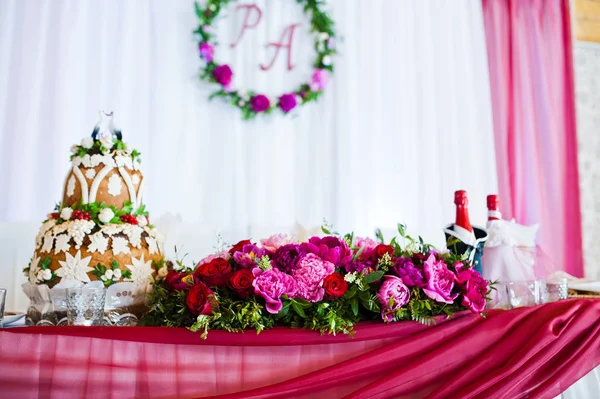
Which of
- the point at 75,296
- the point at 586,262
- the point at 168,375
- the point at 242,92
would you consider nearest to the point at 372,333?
the point at 168,375

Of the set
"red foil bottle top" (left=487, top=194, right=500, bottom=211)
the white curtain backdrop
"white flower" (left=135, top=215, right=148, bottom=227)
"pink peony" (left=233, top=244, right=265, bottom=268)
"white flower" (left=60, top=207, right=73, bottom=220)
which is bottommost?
"pink peony" (left=233, top=244, right=265, bottom=268)

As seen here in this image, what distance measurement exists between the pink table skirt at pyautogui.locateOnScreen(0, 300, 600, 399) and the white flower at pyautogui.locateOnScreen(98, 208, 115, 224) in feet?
1.12

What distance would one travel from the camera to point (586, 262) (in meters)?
3.57

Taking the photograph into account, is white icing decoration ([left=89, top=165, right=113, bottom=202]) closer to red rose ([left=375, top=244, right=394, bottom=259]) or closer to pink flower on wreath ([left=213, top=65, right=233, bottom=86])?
red rose ([left=375, top=244, right=394, bottom=259])

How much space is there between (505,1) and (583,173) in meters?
1.25

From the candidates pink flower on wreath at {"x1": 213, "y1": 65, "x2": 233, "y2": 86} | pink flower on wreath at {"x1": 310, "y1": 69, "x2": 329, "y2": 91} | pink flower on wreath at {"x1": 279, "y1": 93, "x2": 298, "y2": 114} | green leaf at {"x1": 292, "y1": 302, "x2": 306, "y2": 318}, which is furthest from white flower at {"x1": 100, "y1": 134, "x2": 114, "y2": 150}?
pink flower on wreath at {"x1": 310, "y1": 69, "x2": 329, "y2": 91}

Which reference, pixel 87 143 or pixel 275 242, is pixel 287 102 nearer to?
pixel 87 143

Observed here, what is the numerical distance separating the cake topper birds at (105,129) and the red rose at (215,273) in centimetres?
52

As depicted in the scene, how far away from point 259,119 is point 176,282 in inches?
88.1

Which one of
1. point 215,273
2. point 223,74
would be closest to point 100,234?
point 215,273

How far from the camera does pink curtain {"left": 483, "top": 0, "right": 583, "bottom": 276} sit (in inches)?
138

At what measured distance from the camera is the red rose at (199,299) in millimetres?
968

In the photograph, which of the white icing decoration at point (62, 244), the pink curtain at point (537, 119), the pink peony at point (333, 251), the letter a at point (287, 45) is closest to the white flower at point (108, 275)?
the white icing decoration at point (62, 244)

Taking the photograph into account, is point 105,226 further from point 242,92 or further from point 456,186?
point 456,186
